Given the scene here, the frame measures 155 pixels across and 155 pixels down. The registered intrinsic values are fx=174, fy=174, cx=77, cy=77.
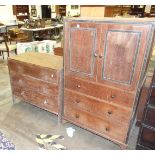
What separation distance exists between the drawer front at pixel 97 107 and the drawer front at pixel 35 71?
251 mm

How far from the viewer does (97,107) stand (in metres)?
1.94

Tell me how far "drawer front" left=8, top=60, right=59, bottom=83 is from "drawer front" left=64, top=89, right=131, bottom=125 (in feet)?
0.82

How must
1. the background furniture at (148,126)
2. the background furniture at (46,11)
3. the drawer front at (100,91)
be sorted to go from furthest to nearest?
1. the background furniture at (46,11)
2. the drawer front at (100,91)
3. the background furniture at (148,126)

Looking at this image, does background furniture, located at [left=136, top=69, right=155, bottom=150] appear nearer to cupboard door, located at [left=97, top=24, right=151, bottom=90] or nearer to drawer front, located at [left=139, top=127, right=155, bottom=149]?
drawer front, located at [left=139, top=127, right=155, bottom=149]

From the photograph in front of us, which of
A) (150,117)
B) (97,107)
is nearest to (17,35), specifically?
(97,107)

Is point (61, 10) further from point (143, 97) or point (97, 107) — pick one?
point (97, 107)

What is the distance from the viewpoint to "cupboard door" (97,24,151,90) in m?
1.48

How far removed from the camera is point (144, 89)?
2.17 meters

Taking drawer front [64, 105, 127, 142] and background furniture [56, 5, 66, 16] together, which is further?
background furniture [56, 5, 66, 16]

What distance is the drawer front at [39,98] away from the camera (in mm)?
2287

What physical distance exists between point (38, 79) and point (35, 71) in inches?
4.5

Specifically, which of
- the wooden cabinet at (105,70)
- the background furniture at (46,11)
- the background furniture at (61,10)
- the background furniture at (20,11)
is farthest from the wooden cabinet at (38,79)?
the background furniture at (61,10)

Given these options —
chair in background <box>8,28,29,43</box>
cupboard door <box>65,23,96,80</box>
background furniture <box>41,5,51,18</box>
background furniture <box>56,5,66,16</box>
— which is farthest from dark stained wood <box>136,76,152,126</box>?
background furniture <box>56,5,66,16</box>

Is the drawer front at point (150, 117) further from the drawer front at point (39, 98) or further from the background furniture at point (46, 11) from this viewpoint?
the background furniture at point (46, 11)
